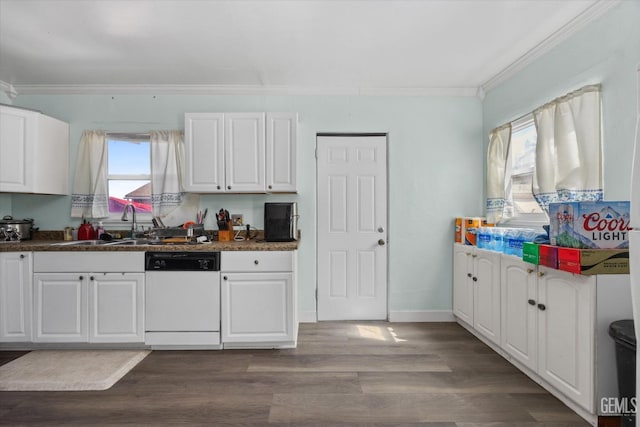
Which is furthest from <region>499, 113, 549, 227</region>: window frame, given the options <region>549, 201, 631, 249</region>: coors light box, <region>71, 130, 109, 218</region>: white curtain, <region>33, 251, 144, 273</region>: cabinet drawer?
<region>71, 130, 109, 218</region>: white curtain

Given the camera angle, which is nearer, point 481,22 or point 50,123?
point 481,22

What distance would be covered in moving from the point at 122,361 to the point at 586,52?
4219 mm

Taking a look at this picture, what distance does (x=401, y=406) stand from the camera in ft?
7.25

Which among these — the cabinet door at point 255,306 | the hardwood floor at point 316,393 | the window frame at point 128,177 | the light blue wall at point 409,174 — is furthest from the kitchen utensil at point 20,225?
the cabinet door at point 255,306

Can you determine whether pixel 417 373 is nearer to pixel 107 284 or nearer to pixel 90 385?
pixel 90 385

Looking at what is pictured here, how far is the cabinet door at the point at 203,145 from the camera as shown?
3.45 meters

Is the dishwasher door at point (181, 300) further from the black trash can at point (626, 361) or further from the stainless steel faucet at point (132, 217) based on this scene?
the black trash can at point (626, 361)

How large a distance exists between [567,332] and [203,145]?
326 cm

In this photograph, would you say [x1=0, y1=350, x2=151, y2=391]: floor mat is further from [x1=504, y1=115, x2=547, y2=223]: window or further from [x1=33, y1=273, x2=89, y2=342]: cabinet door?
[x1=504, y1=115, x2=547, y2=223]: window

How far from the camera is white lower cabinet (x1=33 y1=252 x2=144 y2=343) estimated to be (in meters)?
3.04

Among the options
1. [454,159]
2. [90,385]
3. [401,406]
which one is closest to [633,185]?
[401,406]

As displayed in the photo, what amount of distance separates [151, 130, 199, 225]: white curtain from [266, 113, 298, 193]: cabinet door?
0.98m

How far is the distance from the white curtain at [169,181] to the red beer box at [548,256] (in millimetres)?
3172

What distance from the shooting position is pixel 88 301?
3.04 m
